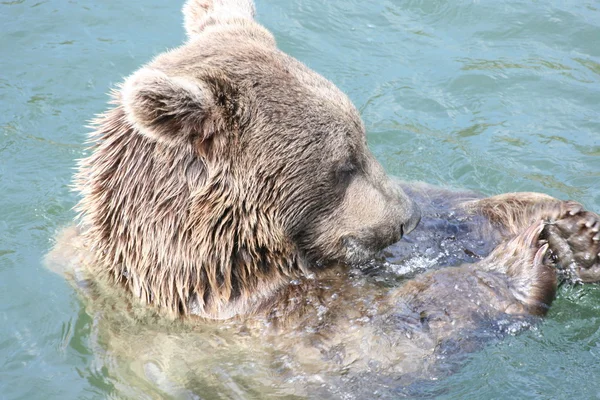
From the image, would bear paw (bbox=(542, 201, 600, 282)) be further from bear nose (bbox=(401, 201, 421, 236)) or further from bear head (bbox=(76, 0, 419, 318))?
bear head (bbox=(76, 0, 419, 318))

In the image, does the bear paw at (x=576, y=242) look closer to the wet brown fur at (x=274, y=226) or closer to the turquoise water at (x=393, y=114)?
the wet brown fur at (x=274, y=226)

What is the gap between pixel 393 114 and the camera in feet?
30.0

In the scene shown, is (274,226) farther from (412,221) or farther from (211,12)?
(211,12)

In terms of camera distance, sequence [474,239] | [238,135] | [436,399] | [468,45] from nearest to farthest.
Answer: [238,135] → [436,399] → [474,239] → [468,45]

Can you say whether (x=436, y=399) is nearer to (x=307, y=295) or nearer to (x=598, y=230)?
(x=307, y=295)

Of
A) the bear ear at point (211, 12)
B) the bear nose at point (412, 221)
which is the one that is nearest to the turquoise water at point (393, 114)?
the bear nose at point (412, 221)

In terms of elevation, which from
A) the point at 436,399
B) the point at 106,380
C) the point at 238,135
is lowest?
the point at 106,380

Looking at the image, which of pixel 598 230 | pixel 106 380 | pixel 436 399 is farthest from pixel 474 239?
pixel 106 380

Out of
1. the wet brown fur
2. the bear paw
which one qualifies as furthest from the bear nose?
the bear paw

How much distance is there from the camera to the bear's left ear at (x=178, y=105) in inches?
174

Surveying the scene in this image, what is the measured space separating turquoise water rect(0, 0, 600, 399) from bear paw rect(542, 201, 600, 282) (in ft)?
1.17

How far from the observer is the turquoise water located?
5.84 meters

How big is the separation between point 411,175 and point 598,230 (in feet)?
9.25

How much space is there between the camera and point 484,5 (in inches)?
424
